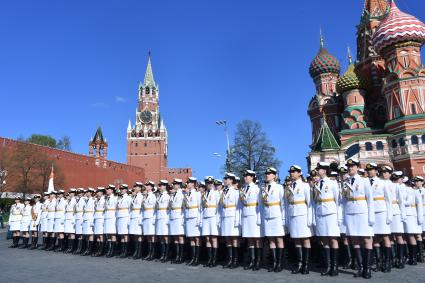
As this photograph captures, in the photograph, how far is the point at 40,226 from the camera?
1231cm

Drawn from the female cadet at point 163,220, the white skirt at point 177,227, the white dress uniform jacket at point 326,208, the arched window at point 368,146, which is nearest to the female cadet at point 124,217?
the female cadet at point 163,220

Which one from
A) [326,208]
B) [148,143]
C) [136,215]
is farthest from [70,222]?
[148,143]

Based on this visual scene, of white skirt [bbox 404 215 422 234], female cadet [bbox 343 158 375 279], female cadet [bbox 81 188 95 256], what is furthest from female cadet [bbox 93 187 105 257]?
white skirt [bbox 404 215 422 234]

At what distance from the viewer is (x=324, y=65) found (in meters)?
42.9

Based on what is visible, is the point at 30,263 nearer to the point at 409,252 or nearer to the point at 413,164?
the point at 409,252

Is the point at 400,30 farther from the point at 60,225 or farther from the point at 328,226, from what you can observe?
the point at 60,225

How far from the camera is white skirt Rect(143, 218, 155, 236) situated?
344 inches

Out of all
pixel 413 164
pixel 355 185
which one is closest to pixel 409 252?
pixel 355 185

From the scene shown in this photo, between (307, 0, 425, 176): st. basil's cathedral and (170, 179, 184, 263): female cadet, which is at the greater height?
(307, 0, 425, 176): st. basil's cathedral

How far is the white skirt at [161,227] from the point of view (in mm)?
8461

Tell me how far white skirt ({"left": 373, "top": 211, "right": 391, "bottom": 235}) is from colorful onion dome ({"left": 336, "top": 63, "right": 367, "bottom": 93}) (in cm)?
3397

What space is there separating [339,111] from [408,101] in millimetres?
9354

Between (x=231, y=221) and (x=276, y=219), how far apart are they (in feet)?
3.51

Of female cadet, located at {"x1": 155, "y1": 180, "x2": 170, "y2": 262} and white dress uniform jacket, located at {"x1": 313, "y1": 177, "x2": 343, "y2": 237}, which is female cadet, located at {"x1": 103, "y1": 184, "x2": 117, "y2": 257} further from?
white dress uniform jacket, located at {"x1": 313, "y1": 177, "x2": 343, "y2": 237}
